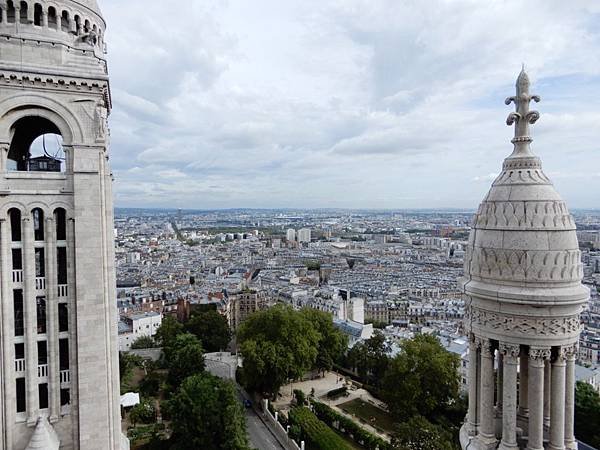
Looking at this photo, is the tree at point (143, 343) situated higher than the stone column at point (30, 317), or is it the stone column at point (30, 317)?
the stone column at point (30, 317)

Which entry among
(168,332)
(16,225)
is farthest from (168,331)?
(16,225)

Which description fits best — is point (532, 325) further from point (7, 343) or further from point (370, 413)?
point (370, 413)

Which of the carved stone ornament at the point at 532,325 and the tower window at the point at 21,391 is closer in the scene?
the carved stone ornament at the point at 532,325

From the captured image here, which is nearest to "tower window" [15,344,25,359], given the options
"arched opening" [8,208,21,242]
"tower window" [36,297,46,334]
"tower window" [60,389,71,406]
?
"tower window" [36,297,46,334]

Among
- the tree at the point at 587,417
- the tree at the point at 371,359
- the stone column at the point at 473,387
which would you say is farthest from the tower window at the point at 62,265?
the tree at the point at 371,359

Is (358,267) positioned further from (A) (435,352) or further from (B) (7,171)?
(B) (7,171)

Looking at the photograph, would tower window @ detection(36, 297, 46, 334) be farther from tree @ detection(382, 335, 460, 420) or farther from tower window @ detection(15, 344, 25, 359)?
tree @ detection(382, 335, 460, 420)

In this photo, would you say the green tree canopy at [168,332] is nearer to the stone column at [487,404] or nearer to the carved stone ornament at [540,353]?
the stone column at [487,404]

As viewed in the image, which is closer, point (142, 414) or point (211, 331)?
point (142, 414)
